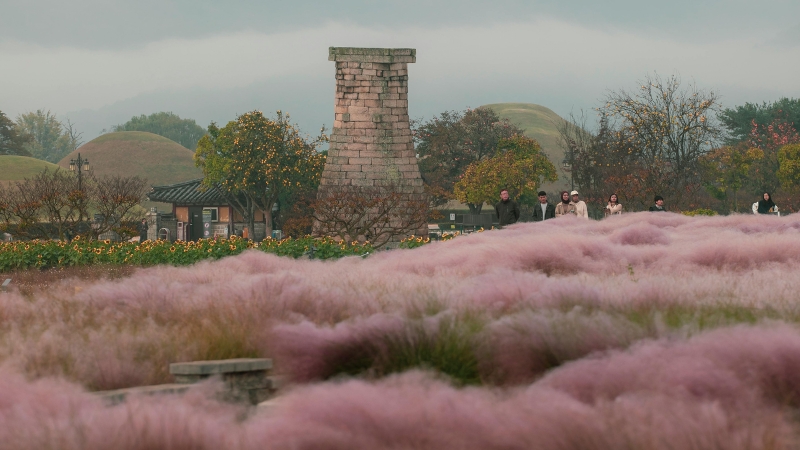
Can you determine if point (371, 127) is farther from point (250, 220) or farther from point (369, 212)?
point (250, 220)

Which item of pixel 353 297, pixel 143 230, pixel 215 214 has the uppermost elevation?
pixel 215 214

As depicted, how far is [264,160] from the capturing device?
53500mm

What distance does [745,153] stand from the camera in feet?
210

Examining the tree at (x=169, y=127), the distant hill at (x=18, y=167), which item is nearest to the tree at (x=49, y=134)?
the tree at (x=169, y=127)

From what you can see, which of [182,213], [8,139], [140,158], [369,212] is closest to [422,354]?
[369,212]

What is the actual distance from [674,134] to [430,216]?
65.5ft

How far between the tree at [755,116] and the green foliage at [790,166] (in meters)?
14.8

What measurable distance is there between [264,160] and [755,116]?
48.1 m

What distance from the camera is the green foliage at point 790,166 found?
59862 millimetres

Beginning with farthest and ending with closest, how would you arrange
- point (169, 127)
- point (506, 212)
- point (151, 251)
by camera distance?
1. point (169, 127)
2. point (151, 251)
3. point (506, 212)

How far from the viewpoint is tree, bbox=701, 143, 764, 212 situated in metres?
62.8

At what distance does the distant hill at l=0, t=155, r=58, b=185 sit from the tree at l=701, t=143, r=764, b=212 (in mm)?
57902

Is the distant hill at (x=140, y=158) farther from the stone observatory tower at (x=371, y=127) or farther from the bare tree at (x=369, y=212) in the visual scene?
the bare tree at (x=369, y=212)

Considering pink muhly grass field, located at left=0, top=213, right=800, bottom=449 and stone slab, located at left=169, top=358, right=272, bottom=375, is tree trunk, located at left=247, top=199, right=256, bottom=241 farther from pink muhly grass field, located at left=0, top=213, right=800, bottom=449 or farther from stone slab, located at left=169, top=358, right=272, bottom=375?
stone slab, located at left=169, top=358, right=272, bottom=375
